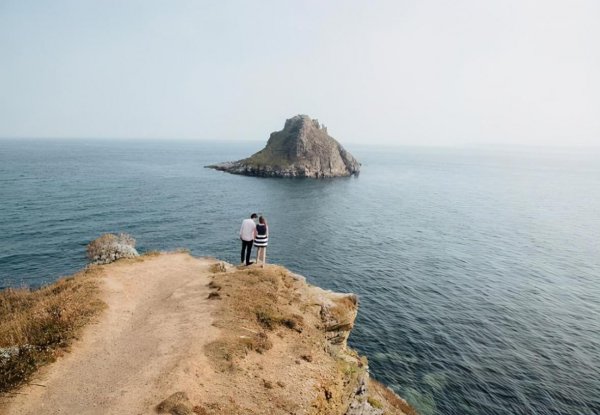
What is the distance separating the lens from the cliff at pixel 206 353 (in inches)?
473

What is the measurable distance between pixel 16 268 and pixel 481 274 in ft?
188

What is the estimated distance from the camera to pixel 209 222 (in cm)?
6644

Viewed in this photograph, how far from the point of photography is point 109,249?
4019 cm

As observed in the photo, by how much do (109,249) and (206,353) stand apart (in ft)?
103

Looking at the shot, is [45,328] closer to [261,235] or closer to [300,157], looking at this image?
[261,235]

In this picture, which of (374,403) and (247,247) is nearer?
(374,403)

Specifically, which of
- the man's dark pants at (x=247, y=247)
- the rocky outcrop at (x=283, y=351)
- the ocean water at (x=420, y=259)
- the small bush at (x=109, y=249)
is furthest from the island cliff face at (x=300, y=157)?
the rocky outcrop at (x=283, y=351)

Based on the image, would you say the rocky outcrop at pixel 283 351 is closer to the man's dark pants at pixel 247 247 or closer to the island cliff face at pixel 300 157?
the man's dark pants at pixel 247 247

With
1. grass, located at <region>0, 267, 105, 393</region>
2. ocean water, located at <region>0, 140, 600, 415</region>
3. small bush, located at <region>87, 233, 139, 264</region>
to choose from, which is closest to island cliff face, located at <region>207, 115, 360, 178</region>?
ocean water, located at <region>0, 140, 600, 415</region>

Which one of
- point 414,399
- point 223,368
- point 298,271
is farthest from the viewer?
point 298,271

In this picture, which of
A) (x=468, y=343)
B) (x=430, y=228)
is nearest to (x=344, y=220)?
(x=430, y=228)

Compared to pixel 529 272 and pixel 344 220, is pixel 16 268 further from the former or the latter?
pixel 529 272

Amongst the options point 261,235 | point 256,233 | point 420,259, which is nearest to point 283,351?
point 261,235

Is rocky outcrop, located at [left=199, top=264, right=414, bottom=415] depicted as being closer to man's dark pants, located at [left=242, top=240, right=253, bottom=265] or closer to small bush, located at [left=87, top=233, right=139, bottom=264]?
man's dark pants, located at [left=242, top=240, right=253, bottom=265]
